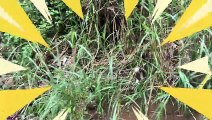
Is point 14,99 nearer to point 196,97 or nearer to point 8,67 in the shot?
point 8,67

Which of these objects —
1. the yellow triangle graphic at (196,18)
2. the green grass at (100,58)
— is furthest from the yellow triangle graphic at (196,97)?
the yellow triangle graphic at (196,18)

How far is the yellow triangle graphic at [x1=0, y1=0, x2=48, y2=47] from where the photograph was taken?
334 centimetres

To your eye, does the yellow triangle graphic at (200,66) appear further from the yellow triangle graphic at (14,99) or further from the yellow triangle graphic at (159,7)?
the yellow triangle graphic at (14,99)

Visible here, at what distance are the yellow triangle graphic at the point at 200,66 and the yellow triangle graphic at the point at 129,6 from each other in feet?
1.77

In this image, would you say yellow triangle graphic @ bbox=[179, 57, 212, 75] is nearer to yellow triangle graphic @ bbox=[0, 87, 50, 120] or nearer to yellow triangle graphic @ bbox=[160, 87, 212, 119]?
yellow triangle graphic @ bbox=[160, 87, 212, 119]

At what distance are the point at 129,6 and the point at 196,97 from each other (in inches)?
33.6

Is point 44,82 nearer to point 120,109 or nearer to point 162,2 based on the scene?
point 120,109

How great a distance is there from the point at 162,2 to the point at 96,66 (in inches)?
25.9

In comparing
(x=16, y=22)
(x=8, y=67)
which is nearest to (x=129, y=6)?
(x=16, y=22)

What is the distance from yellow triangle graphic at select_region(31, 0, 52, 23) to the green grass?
4 centimetres

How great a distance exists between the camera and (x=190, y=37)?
3.41m

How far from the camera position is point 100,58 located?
3.50 m

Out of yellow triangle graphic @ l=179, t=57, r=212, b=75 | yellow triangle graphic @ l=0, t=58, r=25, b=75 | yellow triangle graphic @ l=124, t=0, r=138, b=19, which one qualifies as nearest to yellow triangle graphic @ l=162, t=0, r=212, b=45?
yellow triangle graphic @ l=179, t=57, r=212, b=75

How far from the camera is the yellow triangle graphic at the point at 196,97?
122 inches
